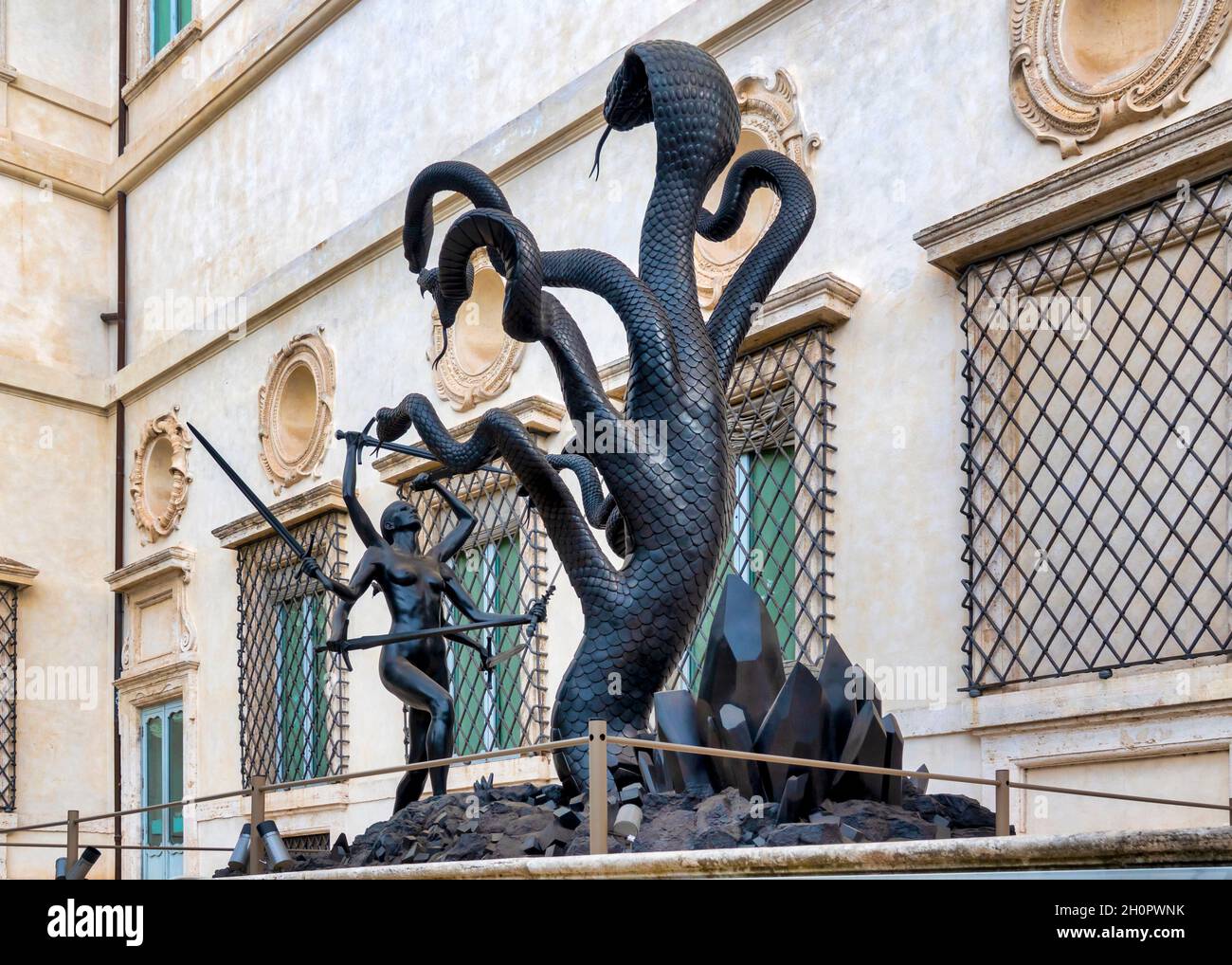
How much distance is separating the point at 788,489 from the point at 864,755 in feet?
14.0

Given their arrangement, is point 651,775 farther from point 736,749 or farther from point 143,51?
point 143,51

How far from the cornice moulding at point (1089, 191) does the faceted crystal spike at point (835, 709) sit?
3.43 m

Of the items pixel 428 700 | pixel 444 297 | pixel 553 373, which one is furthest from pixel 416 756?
pixel 553 373

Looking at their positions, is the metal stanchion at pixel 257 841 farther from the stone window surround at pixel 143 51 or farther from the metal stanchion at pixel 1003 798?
the stone window surround at pixel 143 51

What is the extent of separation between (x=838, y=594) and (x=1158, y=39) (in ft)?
12.1

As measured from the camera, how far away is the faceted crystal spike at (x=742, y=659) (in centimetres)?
640

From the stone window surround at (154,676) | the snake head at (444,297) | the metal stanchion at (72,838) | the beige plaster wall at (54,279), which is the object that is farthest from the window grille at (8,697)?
the snake head at (444,297)

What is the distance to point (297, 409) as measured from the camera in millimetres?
15609

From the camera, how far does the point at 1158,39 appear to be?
29.7 feet

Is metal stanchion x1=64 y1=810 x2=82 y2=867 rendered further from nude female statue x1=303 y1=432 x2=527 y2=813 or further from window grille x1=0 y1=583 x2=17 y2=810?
window grille x1=0 y1=583 x2=17 y2=810

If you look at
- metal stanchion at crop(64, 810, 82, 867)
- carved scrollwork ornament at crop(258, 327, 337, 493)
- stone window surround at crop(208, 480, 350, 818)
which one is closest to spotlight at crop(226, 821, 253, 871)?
metal stanchion at crop(64, 810, 82, 867)

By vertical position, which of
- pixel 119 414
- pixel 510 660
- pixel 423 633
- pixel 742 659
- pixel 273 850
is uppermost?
pixel 119 414

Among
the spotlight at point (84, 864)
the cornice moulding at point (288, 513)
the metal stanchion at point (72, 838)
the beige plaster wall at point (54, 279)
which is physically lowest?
the spotlight at point (84, 864)

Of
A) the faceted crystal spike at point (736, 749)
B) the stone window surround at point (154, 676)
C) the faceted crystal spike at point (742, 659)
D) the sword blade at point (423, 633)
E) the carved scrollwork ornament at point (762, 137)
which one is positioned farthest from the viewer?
the stone window surround at point (154, 676)
